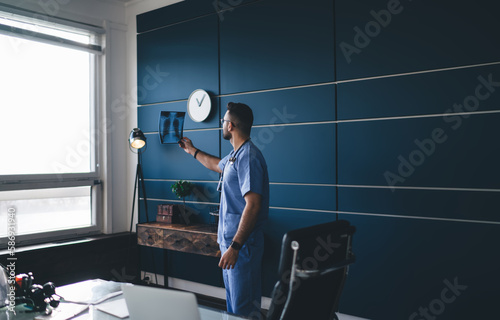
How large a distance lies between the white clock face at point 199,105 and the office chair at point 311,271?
296 centimetres

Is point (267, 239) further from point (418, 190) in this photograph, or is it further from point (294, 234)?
point (294, 234)

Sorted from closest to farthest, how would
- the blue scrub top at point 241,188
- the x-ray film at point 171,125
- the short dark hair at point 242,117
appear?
1. the blue scrub top at point 241,188
2. the short dark hair at point 242,117
3. the x-ray film at point 171,125

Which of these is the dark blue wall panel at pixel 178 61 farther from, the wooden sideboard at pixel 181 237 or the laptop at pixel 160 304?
the laptop at pixel 160 304

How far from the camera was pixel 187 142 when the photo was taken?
148 inches

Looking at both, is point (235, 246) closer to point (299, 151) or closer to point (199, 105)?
point (299, 151)

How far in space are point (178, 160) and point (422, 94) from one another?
2.63m

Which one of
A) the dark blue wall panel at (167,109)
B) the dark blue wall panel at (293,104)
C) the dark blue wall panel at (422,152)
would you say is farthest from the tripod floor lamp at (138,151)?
the dark blue wall panel at (422,152)

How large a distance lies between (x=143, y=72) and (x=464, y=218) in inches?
148

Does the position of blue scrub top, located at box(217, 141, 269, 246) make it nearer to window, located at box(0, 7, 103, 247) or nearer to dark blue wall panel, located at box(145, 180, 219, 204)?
dark blue wall panel, located at box(145, 180, 219, 204)

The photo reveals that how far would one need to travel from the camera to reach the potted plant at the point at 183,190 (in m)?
4.46

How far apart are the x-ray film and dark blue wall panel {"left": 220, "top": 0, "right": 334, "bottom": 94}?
0.53 meters

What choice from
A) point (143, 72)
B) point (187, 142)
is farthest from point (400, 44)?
point (143, 72)

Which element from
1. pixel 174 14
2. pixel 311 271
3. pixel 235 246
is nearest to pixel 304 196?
pixel 235 246

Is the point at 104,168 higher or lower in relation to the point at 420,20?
lower
